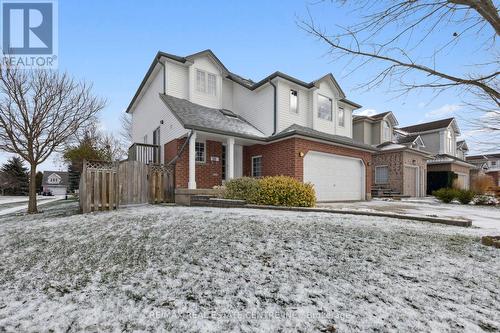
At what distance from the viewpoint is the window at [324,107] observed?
14.6 metres

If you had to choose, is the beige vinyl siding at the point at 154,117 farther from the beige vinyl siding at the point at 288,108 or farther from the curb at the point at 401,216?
the curb at the point at 401,216

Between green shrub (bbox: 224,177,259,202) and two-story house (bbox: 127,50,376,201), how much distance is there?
229cm

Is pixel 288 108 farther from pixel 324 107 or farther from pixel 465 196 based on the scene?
pixel 465 196

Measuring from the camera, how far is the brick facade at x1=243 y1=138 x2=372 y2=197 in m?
11.1

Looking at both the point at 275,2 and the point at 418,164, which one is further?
the point at 418,164

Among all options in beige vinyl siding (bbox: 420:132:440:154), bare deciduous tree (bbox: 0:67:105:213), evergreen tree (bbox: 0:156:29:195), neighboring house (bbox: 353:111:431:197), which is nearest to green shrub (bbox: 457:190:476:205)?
neighboring house (bbox: 353:111:431:197)

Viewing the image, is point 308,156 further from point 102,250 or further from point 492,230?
point 102,250

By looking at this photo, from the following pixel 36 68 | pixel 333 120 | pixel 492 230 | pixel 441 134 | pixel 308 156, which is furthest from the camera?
pixel 441 134

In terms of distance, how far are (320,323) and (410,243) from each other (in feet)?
9.20

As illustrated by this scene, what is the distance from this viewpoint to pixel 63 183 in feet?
195

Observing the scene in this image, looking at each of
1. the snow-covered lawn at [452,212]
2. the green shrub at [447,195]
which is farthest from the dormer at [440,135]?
the snow-covered lawn at [452,212]

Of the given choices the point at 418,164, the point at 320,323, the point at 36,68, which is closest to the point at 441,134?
the point at 418,164

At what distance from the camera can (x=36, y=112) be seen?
10383mm

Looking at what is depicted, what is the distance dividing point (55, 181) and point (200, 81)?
6376 centimetres
